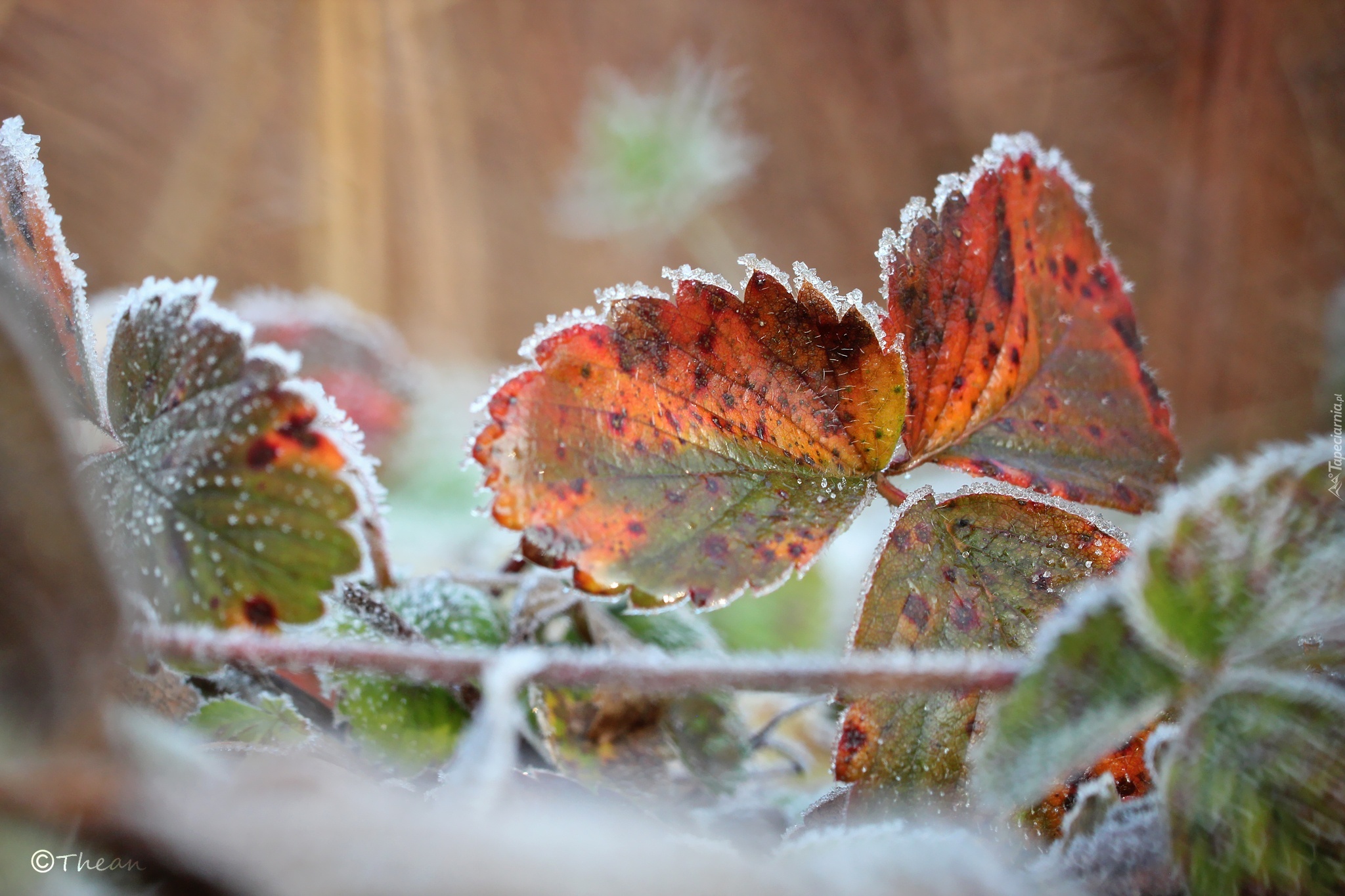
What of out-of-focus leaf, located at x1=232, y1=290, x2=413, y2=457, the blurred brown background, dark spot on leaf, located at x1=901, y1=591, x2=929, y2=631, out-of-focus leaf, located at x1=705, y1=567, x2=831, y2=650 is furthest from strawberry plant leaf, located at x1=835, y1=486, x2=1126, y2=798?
the blurred brown background

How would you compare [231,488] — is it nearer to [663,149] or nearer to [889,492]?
[889,492]

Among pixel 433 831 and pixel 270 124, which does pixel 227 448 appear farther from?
pixel 270 124

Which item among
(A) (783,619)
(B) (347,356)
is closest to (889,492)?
(A) (783,619)

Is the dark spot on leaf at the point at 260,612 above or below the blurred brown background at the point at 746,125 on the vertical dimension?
below

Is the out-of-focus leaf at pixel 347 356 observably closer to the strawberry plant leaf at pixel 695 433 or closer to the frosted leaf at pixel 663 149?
the strawberry plant leaf at pixel 695 433

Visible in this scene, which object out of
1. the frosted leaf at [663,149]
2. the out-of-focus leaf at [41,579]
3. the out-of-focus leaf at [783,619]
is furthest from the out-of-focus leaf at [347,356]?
the frosted leaf at [663,149]

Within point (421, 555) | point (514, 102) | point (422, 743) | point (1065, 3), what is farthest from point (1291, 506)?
point (514, 102)
